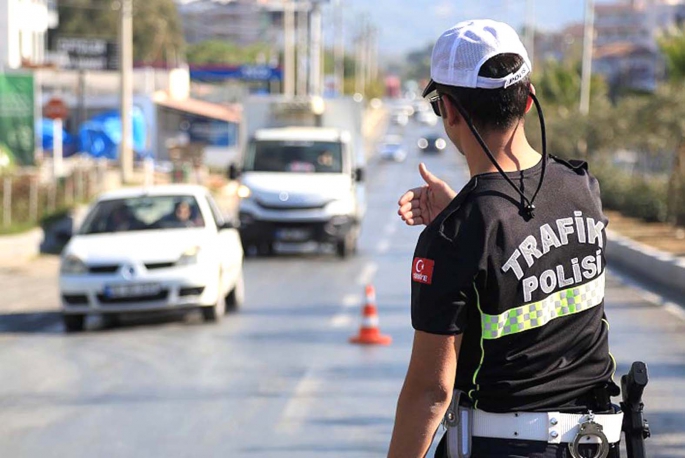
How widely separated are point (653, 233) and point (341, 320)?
13.6 m

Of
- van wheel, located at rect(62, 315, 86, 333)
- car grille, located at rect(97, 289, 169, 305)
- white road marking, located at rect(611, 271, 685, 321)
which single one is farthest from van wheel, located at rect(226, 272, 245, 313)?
white road marking, located at rect(611, 271, 685, 321)

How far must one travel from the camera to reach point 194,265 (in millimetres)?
14211

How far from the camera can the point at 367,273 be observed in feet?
67.2

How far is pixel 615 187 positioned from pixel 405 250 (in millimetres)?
10880

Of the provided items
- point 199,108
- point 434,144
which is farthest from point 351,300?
point 199,108

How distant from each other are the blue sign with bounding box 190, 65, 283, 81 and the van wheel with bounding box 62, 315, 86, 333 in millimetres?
80198

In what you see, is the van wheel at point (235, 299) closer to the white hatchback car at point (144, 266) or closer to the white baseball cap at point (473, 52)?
the white hatchback car at point (144, 266)

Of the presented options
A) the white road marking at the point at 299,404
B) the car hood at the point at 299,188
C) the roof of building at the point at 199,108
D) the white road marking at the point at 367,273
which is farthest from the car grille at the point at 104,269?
the roof of building at the point at 199,108

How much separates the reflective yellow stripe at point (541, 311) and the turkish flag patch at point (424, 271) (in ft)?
0.55

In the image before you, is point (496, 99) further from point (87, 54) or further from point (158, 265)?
point (87, 54)

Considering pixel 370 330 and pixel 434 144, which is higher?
pixel 434 144

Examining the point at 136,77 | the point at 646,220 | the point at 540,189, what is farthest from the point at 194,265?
the point at 136,77

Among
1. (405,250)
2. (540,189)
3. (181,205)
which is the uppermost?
Result: (540,189)

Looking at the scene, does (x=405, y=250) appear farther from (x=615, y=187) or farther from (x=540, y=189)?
(x=540, y=189)
